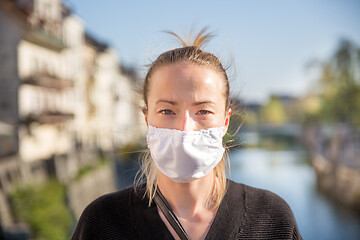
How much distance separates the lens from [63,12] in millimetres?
23234

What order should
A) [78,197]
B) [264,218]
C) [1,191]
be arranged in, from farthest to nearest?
[78,197] < [1,191] < [264,218]

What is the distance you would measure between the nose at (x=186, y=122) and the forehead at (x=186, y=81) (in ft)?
0.25

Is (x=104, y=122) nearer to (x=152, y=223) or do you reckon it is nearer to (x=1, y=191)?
(x=1, y=191)

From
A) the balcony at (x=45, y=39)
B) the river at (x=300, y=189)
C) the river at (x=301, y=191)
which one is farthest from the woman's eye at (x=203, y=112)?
the balcony at (x=45, y=39)

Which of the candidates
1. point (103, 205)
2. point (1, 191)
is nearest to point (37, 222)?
point (1, 191)

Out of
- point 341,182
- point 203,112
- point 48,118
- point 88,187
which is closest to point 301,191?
point 341,182

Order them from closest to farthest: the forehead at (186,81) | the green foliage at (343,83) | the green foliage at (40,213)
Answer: the forehead at (186,81) → the green foliage at (40,213) → the green foliage at (343,83)

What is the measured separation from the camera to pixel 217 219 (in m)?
1.55

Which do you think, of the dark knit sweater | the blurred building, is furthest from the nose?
the blurred building

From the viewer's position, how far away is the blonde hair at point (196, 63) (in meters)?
1.51

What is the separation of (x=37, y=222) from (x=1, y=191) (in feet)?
5.38

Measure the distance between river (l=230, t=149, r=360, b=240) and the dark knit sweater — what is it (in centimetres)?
801

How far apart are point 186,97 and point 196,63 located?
0.14 meters

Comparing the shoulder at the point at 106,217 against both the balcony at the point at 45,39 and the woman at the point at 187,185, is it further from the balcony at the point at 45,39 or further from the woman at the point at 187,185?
the balcony at the point at 45,39
